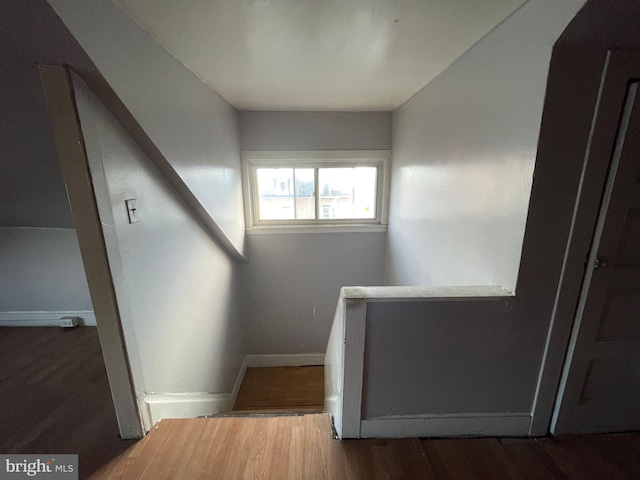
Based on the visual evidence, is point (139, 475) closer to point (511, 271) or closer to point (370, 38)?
point (511, 271)

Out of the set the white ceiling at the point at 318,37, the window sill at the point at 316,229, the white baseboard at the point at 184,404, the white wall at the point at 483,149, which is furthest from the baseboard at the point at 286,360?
the white ceiling at the point at 318,37

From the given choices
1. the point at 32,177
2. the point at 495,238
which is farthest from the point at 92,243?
the point at 495,238

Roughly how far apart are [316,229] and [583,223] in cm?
222

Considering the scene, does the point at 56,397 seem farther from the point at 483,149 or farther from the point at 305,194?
the point at 483,149

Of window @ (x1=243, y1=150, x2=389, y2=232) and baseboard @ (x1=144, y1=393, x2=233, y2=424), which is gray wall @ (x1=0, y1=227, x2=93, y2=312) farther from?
window @ (x1=243, y1=150, x2=389, y2=232)

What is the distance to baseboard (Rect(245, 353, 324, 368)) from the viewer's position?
326cm

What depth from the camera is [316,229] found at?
2918 millimetres

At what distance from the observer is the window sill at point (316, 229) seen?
287 centimetres

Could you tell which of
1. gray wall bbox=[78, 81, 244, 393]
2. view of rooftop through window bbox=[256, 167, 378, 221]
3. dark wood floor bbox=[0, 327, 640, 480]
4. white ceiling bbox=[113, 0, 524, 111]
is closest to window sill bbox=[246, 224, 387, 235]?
view of rooftop through window bbox=[256, 167, 378, 221]

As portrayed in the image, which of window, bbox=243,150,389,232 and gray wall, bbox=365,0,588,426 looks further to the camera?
window, bbox=243,150,389,232

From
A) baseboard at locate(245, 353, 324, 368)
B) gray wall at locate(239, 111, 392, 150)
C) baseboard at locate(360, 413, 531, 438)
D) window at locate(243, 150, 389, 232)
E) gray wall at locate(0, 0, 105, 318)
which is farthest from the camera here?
baseboard at locate(245, 353, 324, 368)

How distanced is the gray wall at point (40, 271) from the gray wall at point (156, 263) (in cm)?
127

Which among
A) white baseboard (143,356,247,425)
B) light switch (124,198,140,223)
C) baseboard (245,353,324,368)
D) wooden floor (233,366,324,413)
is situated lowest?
wooden floor (233,366,324,413)

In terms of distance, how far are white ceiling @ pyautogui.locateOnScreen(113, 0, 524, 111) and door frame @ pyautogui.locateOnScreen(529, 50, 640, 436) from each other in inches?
16.9
